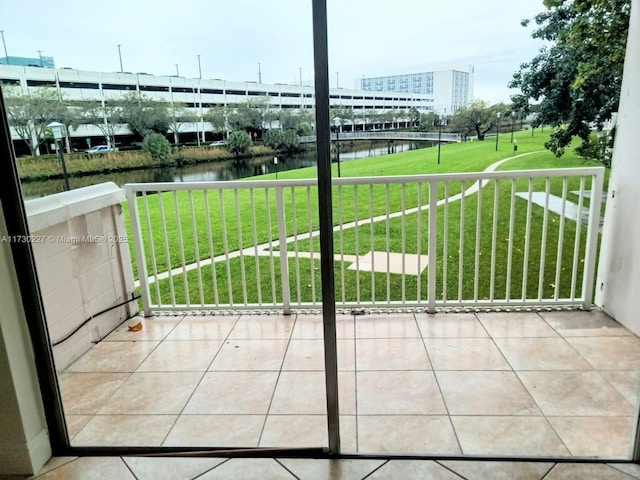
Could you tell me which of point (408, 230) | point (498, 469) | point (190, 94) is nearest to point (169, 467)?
point (498, 469)

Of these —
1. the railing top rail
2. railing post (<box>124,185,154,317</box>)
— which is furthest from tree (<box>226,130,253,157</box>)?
railing post (<box>124,185,154,317</box>)

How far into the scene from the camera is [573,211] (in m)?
3.13

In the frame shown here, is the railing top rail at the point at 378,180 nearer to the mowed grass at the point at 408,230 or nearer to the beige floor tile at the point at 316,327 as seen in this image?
the mowed grass at the point at 408,230

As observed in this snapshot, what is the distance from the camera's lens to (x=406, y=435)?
6.29ft

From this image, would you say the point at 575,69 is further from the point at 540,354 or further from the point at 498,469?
the point at 498,469

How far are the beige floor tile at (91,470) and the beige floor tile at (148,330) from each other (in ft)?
3.82

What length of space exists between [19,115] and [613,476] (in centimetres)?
284

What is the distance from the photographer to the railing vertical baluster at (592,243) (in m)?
2.95

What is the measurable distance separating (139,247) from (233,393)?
4.85 feet

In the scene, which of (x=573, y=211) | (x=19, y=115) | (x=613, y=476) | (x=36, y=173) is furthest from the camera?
(x=573, y=211)

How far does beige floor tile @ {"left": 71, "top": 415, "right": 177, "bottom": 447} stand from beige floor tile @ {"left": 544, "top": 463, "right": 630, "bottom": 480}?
1639 millimetres

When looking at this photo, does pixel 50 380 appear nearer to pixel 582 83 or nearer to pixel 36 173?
pixel 36 173

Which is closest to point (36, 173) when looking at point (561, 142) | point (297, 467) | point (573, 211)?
point (297, 467)

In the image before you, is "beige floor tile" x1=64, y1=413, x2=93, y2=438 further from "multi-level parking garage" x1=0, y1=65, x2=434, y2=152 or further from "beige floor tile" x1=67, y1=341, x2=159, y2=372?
"multi-level parking garage" x1=0, y1=65, x2=434, y2=152
